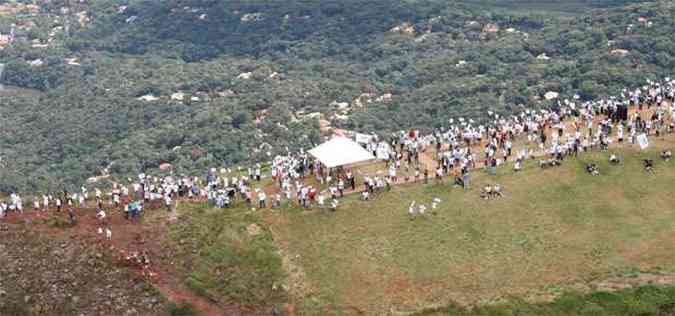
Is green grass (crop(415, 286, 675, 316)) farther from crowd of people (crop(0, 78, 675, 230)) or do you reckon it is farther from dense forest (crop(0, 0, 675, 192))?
dense forest (crop(0, 0, 675, 192))

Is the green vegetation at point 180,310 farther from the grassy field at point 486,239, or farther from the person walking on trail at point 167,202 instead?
the person walking on trail at point 167,202

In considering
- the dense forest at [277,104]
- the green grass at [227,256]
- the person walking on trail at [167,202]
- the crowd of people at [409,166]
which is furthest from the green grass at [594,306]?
the dense forest at [277,104]

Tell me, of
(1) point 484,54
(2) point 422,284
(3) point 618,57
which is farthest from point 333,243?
(1) point 484,54

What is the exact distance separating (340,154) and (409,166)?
6537 millimetres

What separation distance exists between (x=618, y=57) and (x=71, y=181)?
94774mm

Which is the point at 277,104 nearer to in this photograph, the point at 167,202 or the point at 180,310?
the point at 167,202

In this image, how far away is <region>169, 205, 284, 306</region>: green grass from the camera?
6200 cm

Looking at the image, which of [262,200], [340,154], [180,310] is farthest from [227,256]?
[340,154]

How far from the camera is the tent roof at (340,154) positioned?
2908 inches

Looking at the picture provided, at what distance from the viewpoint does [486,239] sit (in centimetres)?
6775

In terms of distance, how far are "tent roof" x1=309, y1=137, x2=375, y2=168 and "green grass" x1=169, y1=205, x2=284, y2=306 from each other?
25.4 feet

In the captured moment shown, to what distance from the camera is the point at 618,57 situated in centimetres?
16575

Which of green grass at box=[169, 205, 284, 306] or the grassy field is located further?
the grassy field

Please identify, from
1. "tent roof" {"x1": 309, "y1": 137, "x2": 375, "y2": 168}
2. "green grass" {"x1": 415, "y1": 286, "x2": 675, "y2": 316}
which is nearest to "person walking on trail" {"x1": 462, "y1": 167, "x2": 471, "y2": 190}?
"tent roof" {"x1": 309, "y1": 137, "x2": 375, "y2": 168}
